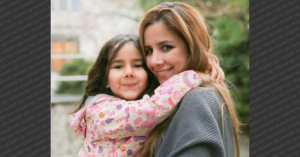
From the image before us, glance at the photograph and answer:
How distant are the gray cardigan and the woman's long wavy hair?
6 cm

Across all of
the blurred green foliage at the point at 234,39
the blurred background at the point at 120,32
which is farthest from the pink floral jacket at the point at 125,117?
the blurred green foliage at the point at 234,39

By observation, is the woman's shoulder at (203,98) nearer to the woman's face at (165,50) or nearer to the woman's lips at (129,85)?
the woman's face at (165,50)

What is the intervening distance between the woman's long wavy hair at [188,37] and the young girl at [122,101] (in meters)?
0.08

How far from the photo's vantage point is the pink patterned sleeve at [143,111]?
6.03 ft

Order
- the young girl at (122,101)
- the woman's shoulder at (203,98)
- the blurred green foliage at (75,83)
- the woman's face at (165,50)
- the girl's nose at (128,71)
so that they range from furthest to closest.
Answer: the blurred green foliage at (75,83)
the girl's nose at (128,71)
the woman's face at (165,50)
the young girl at (122,101)
the woman's shoulder at (203,98)

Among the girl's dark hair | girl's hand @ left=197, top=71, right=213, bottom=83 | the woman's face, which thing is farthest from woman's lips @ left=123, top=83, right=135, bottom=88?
girl's hand @ left=197, top=71, right=213, bottom=83

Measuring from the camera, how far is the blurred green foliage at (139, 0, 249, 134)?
16.5 ft

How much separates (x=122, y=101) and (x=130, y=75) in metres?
0.19

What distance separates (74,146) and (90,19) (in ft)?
8.16

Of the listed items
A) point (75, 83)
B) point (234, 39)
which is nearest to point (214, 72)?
point (234, 39)

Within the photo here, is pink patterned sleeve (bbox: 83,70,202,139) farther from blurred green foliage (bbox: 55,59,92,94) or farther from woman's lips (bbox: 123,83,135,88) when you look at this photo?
blurred green foliage (bbox: 55,59,92,94)

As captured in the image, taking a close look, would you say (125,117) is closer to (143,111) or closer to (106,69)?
(143,111)

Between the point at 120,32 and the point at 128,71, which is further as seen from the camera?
the point at 120,32

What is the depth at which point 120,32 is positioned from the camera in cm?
639
